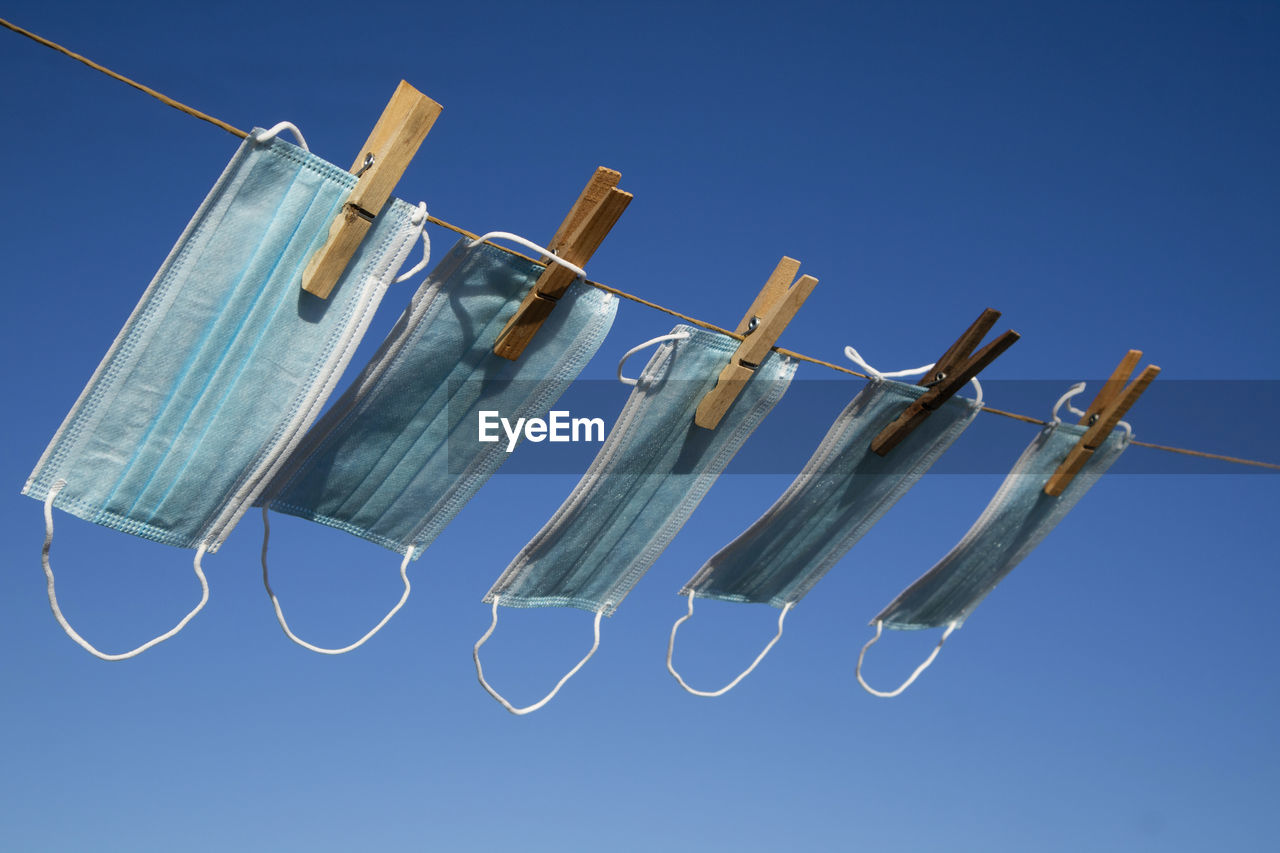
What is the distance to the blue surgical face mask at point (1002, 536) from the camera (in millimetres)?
3574

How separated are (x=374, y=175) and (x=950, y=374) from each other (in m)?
1.66

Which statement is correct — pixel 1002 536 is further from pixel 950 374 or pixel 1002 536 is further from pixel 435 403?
pixel 435 403

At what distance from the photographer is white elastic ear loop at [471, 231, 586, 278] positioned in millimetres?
2342

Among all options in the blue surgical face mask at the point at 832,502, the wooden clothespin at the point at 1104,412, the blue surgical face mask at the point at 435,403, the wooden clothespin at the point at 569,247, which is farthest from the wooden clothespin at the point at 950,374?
the wooden clothespin at the point at 569,247

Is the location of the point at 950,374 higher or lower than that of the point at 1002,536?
higher

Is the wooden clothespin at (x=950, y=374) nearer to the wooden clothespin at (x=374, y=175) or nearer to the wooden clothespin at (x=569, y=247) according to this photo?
the wooden clothespin at (x=569, y=247)

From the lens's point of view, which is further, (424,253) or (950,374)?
(950,374)

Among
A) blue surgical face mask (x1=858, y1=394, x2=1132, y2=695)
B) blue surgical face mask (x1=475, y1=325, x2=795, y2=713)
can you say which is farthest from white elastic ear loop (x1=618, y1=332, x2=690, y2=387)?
blue surgical face mask (x1=858, y1=394, x2=1132, y2=695)

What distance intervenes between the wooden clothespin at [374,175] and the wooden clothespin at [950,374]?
5.14 feet

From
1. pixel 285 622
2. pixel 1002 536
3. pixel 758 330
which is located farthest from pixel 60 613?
pixel 1002 536

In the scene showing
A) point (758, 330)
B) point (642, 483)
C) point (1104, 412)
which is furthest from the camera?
point (1104, 412)

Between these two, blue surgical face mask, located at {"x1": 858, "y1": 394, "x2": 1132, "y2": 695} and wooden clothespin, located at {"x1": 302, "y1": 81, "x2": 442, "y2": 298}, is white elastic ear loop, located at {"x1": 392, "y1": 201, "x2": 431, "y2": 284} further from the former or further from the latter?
blue surgical face mask, located at {"x1": 858, "y1": 394, "x2": 1132, "y2": 695}

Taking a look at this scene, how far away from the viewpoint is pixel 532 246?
7.78ft

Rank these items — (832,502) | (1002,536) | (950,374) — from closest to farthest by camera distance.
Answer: (950,374) → (832,502) → (1002,536)
